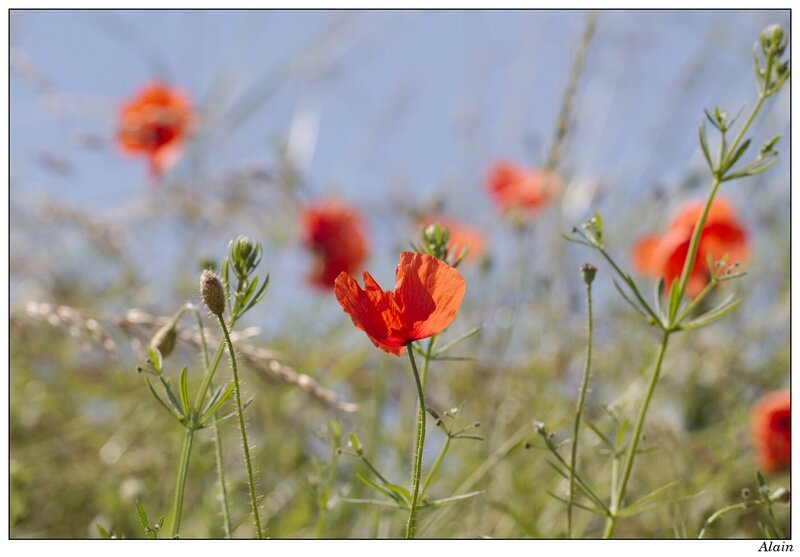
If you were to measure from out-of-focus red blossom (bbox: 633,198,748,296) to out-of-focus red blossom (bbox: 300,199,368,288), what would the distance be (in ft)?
1.64

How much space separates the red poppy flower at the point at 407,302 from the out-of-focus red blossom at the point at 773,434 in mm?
794

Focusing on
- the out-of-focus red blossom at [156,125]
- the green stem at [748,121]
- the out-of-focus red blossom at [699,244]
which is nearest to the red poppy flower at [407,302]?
the green stem at [748,121]

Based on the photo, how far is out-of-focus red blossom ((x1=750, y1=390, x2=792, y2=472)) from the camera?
4.05ft

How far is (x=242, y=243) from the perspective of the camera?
1.91ft

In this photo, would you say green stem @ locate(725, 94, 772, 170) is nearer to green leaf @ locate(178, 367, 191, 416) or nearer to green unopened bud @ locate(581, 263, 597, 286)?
green unopened bud @ locate(581, 263, 597, 286)

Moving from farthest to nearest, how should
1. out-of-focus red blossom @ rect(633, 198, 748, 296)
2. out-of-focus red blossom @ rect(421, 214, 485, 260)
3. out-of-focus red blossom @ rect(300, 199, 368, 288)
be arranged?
out-of-focus red blossom @ rect(300, 199, 368, 288) < out-of-focus red blossom @ rect(421, 214, 485, 260) < out-of-focus red blossom @ rect(633, 198, 748, 296)

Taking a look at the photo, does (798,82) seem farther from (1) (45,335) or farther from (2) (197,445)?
(1) (45,335)

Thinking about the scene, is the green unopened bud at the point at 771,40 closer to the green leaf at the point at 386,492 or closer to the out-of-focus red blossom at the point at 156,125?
the green leaf at the point at 386,492

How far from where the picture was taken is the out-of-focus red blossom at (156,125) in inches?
68.3

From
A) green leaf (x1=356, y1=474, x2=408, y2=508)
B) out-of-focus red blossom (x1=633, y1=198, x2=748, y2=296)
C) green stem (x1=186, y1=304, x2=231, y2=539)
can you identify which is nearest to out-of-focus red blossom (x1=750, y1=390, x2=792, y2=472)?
out-of-focus red blossom (x1=633, y1=198, x2=748, y2=296)

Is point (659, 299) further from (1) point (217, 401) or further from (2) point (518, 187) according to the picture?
(2) point (518, 187)

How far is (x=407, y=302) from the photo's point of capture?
1.95 ft
